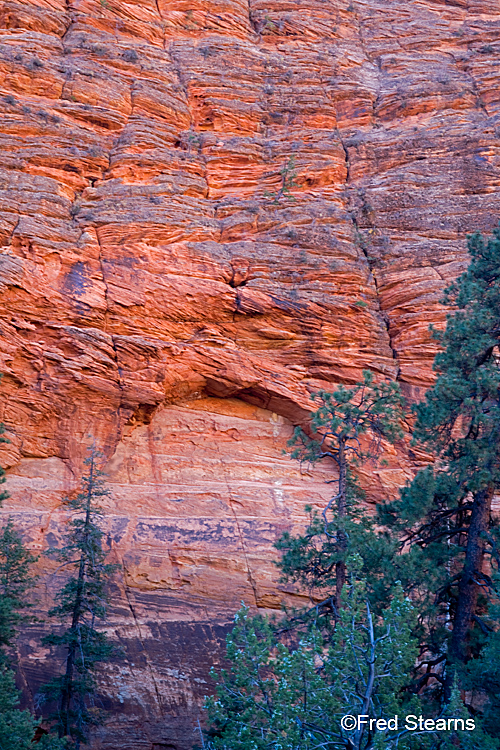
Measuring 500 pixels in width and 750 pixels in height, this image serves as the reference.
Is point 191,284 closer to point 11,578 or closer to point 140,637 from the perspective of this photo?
point 11,578

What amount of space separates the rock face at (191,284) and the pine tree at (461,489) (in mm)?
5764

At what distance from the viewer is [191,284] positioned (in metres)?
20.8

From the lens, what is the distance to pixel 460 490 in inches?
527

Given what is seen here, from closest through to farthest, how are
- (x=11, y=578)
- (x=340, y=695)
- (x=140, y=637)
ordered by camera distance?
(x=340, y=695)
(x=11, y=578)
(x=140, y=637)

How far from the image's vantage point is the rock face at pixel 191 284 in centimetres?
1858

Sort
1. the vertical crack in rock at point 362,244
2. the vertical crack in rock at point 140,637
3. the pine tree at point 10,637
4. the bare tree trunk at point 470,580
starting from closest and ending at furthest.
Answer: the pine tree at point 10,637, the bare tree trunk at point 470,580, the vertical crack in rock at point 140,637, the vertical crack in rock at point 362,244

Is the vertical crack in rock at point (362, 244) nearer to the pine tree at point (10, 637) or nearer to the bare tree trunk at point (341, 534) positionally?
the bare tree trunk at point (341, 534)

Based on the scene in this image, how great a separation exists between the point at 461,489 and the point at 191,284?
10.8 meters

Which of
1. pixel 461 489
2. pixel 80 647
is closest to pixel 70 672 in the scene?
pixel 80 647

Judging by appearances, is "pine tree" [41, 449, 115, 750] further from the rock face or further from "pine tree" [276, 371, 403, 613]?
"pine tree" [276, 371, 403, 613]

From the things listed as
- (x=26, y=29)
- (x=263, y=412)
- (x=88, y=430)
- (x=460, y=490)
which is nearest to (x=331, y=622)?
(x=460, y=490)

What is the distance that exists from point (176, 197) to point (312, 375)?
787 cm

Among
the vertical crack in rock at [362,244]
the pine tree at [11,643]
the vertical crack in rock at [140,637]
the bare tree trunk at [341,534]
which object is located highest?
the vertical crack in rock at [362,244]

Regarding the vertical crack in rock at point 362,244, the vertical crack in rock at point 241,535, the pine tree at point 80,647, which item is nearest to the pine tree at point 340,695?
the pine tree at point 80,647
